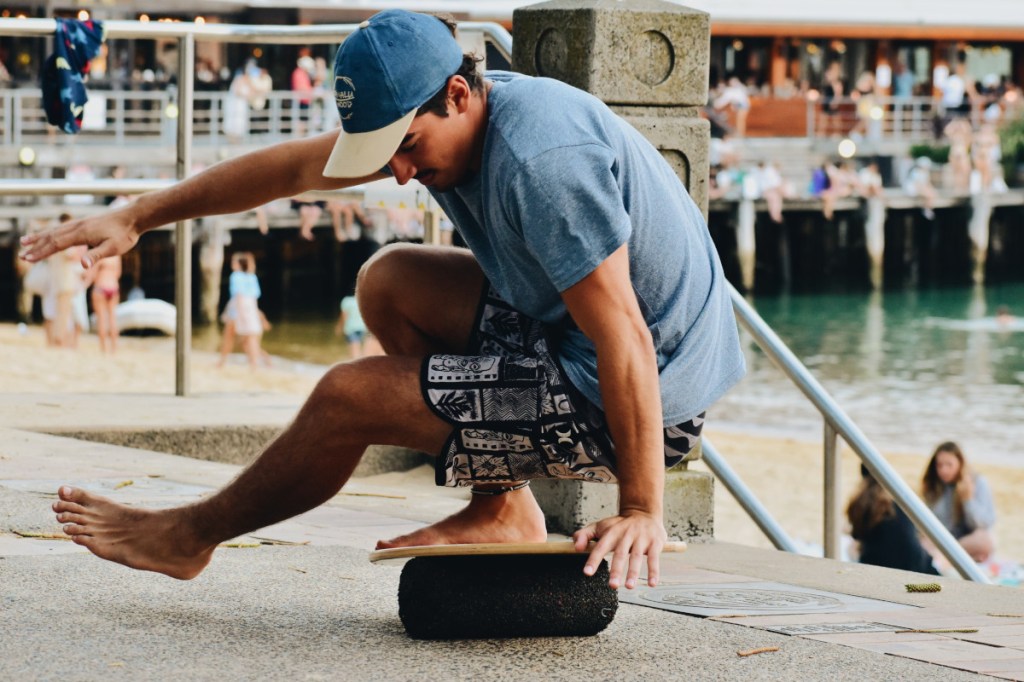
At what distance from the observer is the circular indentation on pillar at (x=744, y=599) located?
326cm

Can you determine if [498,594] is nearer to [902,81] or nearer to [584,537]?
[584,537]

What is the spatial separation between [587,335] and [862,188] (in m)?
39.5

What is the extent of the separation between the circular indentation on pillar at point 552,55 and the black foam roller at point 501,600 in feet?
5.86

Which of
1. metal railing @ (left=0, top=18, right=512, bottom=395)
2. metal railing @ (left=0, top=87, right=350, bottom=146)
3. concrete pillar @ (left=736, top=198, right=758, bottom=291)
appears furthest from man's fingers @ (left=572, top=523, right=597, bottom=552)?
concrete pillar @ (left=736, top=198, right=758, bottom=291)

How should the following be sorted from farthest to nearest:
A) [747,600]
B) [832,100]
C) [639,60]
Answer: [832,100], [639,60], [747,600]

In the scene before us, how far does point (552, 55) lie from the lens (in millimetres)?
4367

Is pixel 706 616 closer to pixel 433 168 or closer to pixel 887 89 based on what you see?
pixel 433 168

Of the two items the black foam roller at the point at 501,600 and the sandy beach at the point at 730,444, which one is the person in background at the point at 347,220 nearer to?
the sandy beach at the point at 730,444

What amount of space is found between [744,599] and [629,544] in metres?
0.90

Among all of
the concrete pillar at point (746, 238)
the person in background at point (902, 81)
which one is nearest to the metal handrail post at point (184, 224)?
the concrete pillar at point (746, 238)

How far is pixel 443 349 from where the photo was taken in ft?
9.87

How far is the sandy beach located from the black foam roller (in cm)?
837

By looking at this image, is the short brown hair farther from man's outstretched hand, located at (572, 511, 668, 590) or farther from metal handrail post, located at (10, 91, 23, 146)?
metal handrail post, located at (10, 91, 23, 146)

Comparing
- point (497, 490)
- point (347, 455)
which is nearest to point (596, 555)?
point (347, 455)
